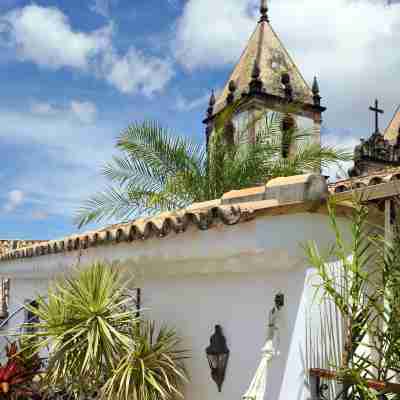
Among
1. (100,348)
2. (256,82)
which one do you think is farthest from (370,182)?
(256,82)

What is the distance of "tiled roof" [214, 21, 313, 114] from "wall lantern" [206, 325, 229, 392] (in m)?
21.5

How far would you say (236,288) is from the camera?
489 centimetres

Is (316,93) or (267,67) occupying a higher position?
(267,67)

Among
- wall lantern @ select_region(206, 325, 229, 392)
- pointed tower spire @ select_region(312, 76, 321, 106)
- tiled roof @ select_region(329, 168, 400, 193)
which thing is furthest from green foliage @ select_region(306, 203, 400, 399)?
pointed tower spire @ select_region(312, 76, 321, 106)

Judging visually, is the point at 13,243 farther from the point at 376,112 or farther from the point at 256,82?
the point at 376,112

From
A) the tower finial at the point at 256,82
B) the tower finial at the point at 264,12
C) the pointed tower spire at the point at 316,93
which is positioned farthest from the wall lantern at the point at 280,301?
the tower finial at the point at 264,12

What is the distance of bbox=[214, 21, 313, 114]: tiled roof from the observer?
25953mm

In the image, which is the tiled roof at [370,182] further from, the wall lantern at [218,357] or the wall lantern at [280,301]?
the wall lantern at [218,357]

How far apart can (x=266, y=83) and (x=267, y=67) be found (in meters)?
1.48

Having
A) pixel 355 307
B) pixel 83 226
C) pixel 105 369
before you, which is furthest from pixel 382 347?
pixel 83 226

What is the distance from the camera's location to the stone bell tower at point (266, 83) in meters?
24.8

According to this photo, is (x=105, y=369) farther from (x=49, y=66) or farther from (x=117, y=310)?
(x=49, y=66)

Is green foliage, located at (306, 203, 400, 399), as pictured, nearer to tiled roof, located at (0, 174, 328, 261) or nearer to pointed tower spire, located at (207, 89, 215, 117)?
tiled roof, located at (0, 174, 328, 261)

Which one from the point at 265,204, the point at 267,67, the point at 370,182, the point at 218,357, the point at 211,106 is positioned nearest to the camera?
the point at 265,204
